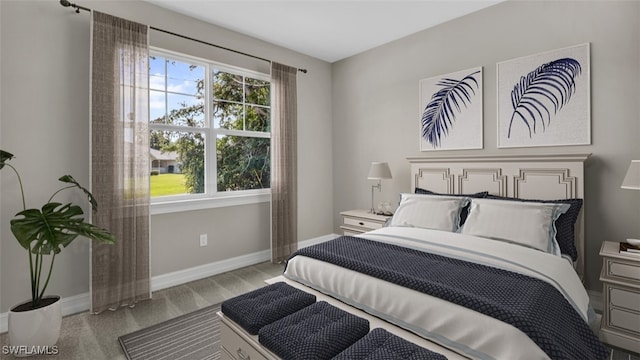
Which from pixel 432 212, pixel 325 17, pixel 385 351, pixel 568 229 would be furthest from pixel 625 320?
pixel 325 17

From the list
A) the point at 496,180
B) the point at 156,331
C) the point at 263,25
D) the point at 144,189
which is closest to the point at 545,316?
the point at 496,180

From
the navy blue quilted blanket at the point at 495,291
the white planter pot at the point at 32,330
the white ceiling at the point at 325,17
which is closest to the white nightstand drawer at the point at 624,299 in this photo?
the navy blue quilted blanket at the point at 495,291

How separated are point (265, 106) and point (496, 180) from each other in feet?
9.06

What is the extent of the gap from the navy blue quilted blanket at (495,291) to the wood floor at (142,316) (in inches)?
37.8

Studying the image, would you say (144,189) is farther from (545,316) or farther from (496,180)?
(496,180)

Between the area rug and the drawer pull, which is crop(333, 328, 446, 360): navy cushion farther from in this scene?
the area rug

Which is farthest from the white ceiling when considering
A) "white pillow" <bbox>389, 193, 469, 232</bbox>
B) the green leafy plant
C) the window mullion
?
the green leafy plant

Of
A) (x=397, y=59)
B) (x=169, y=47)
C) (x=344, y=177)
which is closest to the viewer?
(x=169, y=47)

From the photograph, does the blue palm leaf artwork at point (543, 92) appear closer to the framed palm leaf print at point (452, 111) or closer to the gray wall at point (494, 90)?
the gray wall at point (494, 90)

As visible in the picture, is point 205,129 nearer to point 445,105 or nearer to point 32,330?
point 32,330

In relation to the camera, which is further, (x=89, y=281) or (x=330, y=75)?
(x=330, y=75)

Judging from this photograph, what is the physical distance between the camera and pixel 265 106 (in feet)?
12.8

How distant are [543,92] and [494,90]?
42 cm

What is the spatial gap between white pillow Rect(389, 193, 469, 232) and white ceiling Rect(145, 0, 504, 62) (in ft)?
6.28
